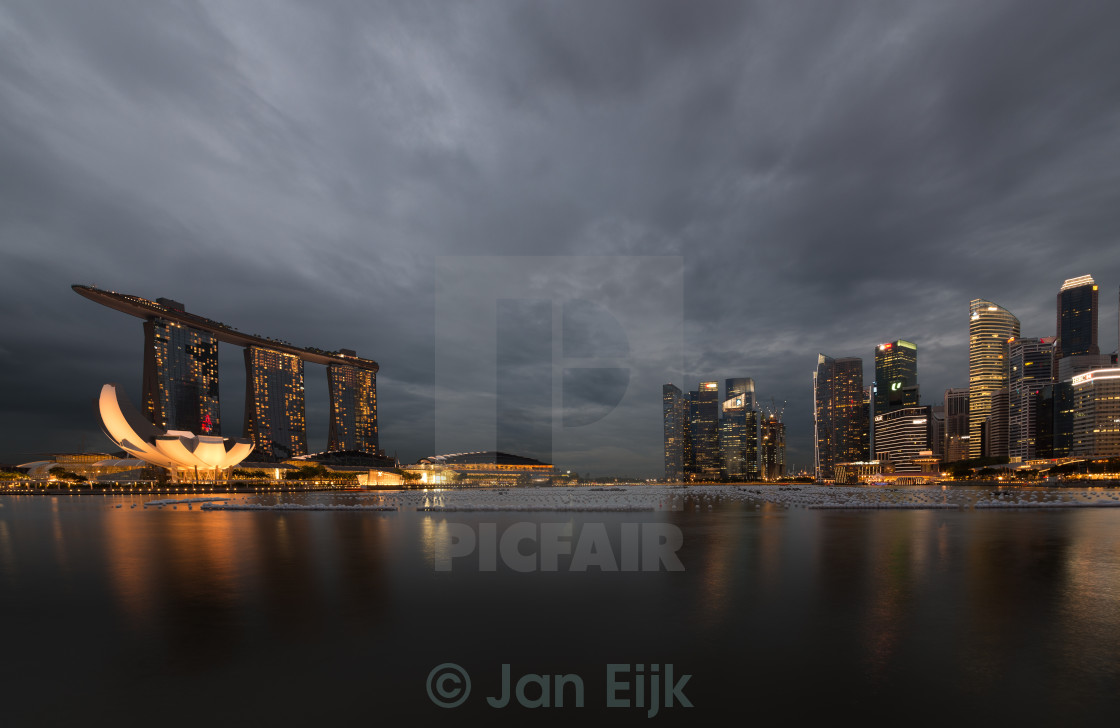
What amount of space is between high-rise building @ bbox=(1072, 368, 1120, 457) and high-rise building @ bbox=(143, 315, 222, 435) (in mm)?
308559

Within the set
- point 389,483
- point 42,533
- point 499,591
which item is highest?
point 499,591

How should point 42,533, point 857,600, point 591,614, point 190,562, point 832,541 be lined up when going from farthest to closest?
point 42,533
point 832,541
point 190,562
point 857,600
point 591,614

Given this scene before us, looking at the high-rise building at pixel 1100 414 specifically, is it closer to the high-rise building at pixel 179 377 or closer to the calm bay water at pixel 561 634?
the calm bay water at pixel 561 634

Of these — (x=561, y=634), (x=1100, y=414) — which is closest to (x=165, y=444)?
(x=561, y=634)

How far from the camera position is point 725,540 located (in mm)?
25984

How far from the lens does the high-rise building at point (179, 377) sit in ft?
550

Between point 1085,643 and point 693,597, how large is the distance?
8133mm

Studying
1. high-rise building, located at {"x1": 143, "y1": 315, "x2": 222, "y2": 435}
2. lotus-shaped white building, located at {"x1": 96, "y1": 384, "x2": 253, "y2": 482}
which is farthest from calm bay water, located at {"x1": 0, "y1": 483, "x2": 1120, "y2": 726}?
high-rise building, located at {"x1": 143, "y1": 315, "x2": 222, "y2": 435}

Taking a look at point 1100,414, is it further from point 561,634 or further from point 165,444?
point 165,444

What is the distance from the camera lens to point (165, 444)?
98.2 m

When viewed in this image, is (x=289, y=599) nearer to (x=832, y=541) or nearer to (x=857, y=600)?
(x=857, y=600)

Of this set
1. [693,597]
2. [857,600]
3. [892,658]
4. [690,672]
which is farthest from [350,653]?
[857,600]

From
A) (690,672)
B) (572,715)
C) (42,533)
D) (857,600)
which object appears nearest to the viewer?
(572,715)

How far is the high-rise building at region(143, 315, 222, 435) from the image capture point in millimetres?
167625
